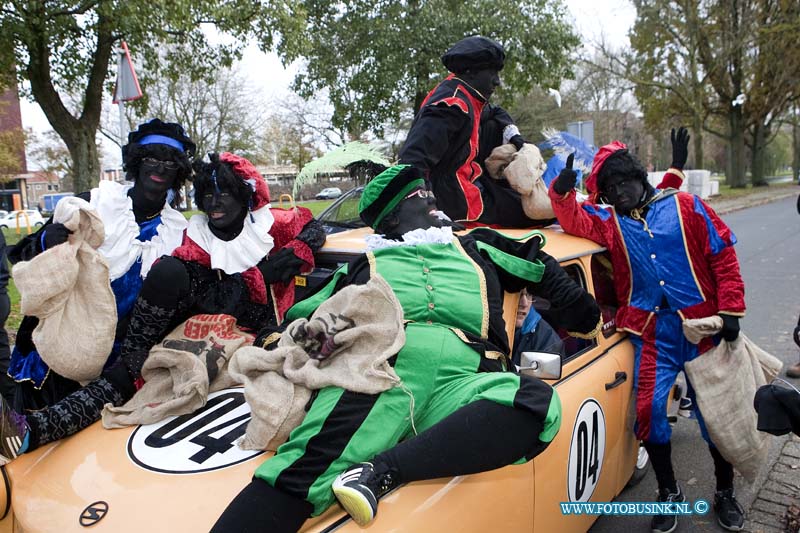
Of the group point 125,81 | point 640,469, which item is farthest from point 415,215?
point 125,81

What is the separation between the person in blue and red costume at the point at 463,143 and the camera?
3.56 meters

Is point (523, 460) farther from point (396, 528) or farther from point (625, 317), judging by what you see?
point (625, 317)

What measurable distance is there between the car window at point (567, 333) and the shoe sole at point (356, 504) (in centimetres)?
132

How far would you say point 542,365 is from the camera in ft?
6.84

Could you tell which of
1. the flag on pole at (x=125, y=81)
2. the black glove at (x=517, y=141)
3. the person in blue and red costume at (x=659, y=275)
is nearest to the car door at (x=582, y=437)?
the person in blue and red costume at (x=659, y=275)

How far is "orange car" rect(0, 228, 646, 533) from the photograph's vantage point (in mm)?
1698

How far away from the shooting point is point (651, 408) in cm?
281

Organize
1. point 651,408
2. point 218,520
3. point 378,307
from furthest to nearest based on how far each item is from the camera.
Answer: point 651,408
point 378,307
point 218,520

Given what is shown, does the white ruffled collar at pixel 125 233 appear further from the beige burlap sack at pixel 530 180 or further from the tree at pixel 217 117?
the tree at pixel 217 117

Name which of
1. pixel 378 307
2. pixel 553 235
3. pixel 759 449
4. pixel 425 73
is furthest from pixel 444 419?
pixel 425 73

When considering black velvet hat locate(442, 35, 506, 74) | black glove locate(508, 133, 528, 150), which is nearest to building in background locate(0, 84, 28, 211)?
black velvet hat locate(442, 35, 506, 74)

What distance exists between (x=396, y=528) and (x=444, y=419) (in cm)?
34

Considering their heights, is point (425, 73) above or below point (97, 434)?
above

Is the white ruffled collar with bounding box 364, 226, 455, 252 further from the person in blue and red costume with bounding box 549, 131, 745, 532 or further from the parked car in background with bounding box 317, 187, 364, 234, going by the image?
the parked car in background with bounding box 317, 187, 364, 234
